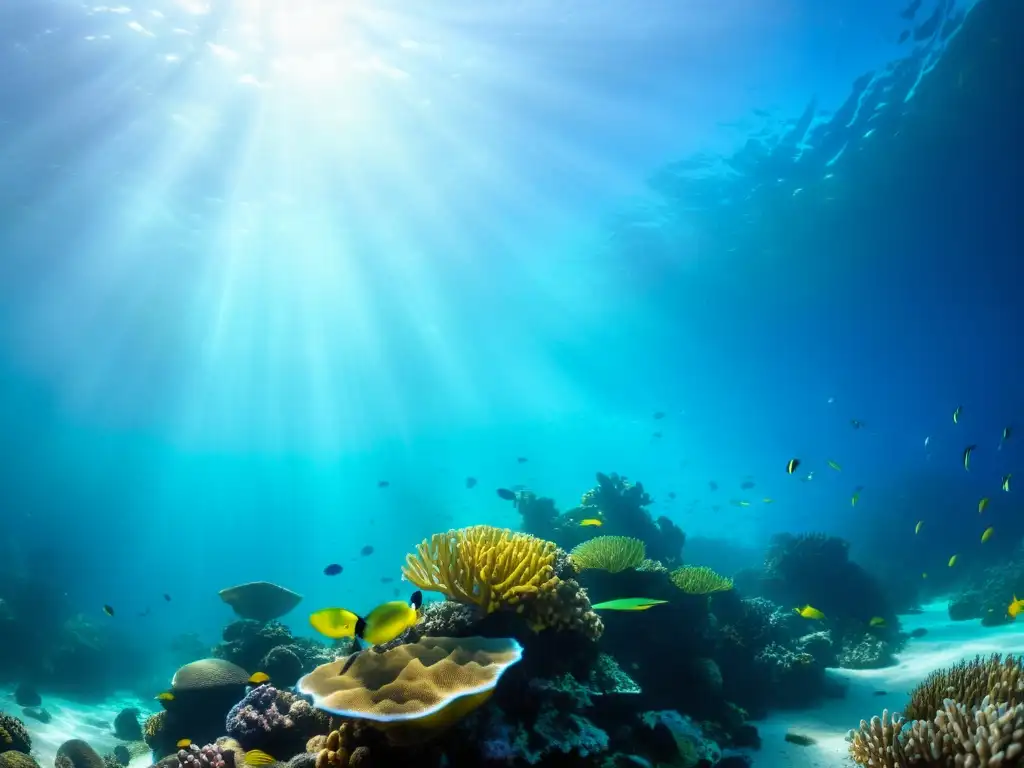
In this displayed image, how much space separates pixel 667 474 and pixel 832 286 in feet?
425

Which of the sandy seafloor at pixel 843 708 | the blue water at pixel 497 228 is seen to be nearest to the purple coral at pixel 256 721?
the sandy seafloor at pixel 843 708

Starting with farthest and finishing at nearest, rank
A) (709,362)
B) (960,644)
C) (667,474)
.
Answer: (667,474) < (709,362) < (960,644)

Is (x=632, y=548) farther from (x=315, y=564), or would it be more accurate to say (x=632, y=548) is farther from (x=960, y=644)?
(x=315, y=564)

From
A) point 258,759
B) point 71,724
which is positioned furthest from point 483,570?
point 71,724

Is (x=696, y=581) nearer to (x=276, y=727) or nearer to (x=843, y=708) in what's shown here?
(x=843, y=708)

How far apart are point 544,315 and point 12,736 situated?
35.9 meters

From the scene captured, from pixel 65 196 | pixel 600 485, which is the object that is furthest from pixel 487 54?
pixel 65 196

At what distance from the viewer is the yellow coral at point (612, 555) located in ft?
23.5

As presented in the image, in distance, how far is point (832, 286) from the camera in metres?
33.7

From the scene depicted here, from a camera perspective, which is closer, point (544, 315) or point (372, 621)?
point (372, 621)

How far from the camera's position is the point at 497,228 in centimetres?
2908

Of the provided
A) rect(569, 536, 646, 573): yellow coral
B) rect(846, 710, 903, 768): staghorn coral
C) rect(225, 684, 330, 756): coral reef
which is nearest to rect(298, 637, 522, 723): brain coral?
rect(225, 684, 330, 756): coral reef

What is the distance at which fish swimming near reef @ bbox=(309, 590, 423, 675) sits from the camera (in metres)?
3.49

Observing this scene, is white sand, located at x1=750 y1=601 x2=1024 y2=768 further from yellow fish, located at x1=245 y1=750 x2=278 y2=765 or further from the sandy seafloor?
yellow fish, located at x1=245 y1=750 x2=278 y2=765
